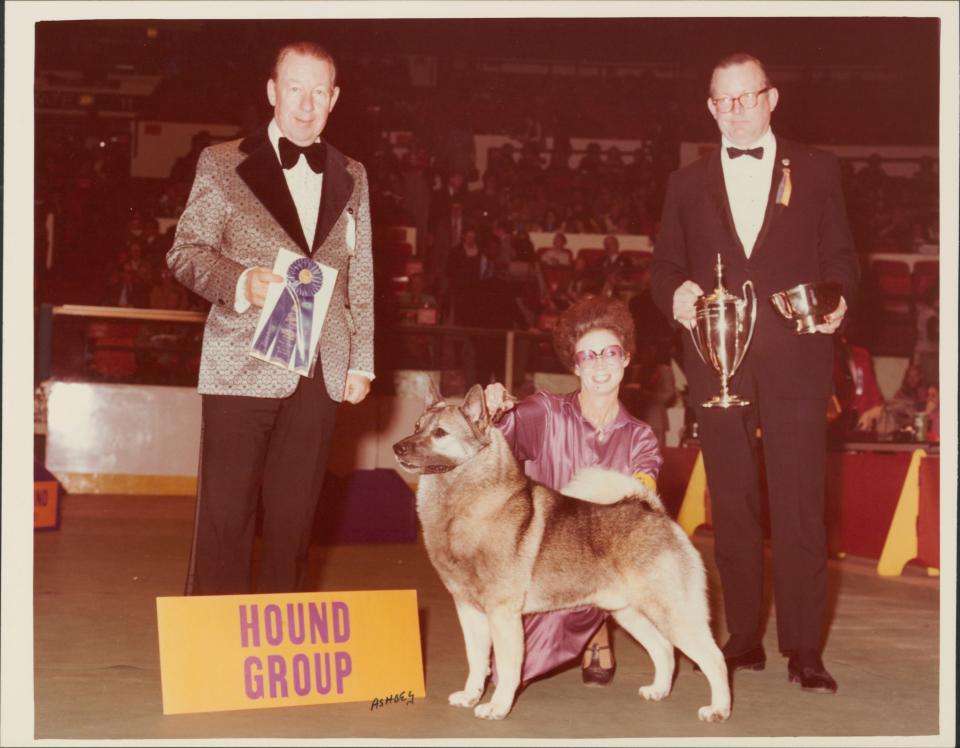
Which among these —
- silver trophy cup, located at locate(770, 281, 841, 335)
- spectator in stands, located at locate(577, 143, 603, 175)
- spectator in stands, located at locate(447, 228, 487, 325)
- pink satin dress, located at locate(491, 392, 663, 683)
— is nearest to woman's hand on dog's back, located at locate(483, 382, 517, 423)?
pink satin dress, located at locate(491, 392, 663, 683)

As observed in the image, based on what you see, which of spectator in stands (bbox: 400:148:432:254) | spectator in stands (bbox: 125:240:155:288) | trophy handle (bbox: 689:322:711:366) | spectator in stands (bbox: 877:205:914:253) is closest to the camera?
trophy handle (bbox: 689:322:711:366)

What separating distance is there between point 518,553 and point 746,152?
4.85 feet

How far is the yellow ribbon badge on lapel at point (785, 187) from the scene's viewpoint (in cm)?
354

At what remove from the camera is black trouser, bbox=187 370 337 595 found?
3.27 m

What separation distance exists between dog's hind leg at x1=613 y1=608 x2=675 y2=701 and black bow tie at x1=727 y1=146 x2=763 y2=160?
4.83 ft

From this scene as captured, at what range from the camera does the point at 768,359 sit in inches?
140

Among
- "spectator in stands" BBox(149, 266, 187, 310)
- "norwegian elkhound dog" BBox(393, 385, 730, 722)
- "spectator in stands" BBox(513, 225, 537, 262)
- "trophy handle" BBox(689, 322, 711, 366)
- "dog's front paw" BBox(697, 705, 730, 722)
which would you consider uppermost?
"spectator in stands" BBox(513, 225, 537, 262)

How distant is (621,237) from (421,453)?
1004 centimetres

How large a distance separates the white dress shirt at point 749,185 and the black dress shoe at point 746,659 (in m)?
1.28

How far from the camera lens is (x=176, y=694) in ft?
Result: 9.95

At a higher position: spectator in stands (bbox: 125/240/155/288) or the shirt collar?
spectator in stands (bbox: 125/240/155/288)

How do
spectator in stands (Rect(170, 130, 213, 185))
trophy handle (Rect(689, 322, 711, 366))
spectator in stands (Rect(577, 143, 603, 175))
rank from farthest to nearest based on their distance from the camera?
spectator in stands (Rect(577, 143, 603, 175))
spectator in stands (Rect(170, 130, 213, 185))
trophy handle (Rect(689, 322, 711, 366))

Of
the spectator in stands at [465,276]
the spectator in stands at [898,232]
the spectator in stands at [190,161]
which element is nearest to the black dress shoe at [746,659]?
the spectator in stands at [465,276]

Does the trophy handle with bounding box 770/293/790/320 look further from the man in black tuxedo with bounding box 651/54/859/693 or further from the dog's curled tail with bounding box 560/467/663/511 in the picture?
the dog's curled tail with bounding box 560/467/663/511
